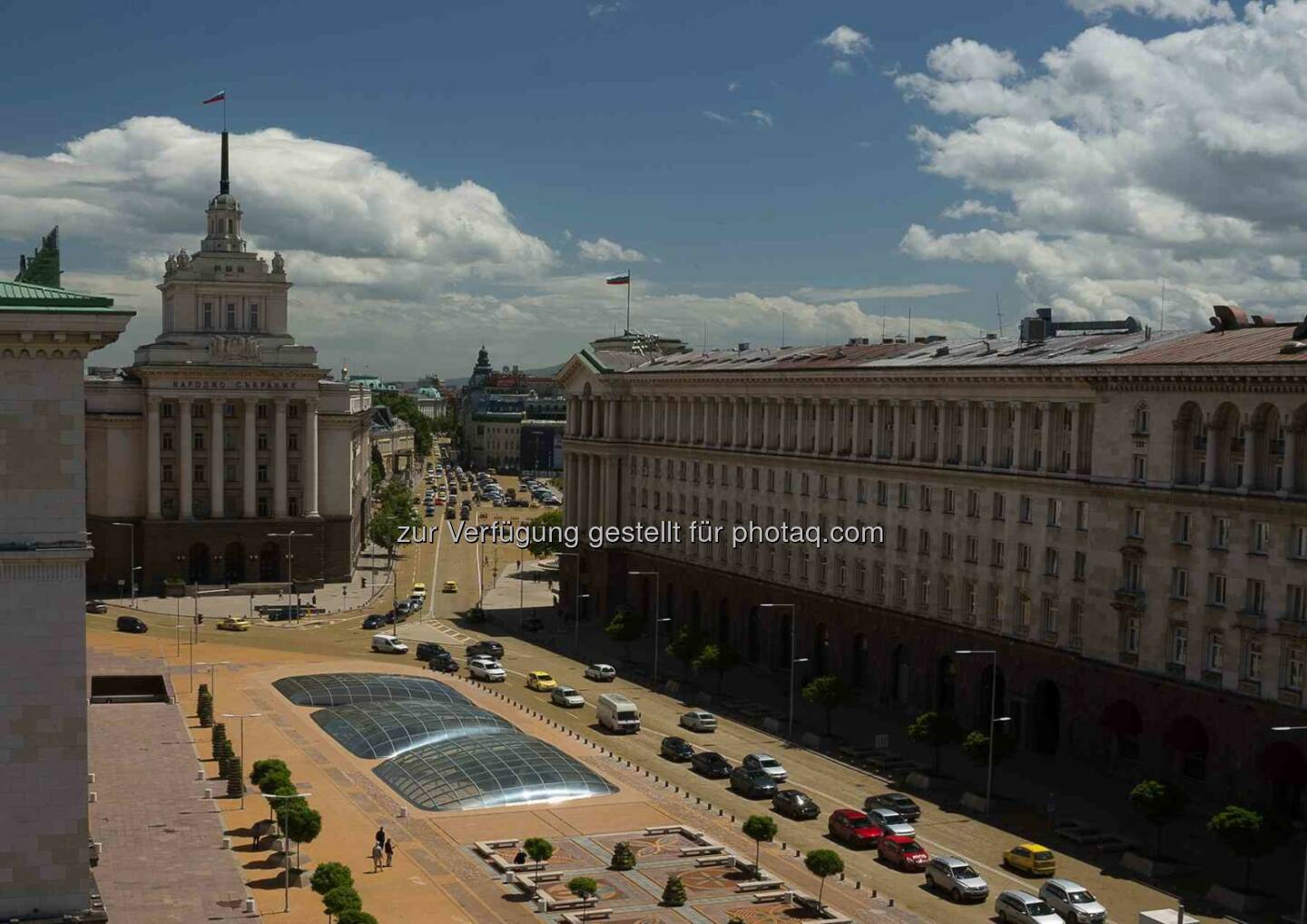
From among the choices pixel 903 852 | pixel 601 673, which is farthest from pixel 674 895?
pixel 601 673

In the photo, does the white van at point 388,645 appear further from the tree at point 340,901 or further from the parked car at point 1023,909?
the parked car at point 1023,909

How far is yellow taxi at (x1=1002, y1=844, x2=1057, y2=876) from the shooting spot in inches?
2749

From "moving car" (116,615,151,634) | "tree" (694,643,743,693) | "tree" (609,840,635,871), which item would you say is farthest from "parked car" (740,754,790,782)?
"moving car" (116,615,151,634)

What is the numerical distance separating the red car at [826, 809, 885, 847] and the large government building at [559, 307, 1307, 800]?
17969 millimetres

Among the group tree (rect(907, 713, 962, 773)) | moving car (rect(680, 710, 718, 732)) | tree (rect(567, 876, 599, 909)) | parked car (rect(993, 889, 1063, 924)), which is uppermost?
tree (rect(907, 713, 962, 773))

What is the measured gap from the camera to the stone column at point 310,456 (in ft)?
531

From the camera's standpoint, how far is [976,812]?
8100 cm

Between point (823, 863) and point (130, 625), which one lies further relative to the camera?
point (130, 625)

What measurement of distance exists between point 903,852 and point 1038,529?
29.6 metres

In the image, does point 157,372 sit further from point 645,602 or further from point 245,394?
point 645,602

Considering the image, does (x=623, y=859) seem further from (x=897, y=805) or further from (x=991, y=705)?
(x=991, y=705)

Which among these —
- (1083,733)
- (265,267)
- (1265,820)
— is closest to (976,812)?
(1083,733)

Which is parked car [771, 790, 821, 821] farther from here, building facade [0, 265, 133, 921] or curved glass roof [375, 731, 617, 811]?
building facade [0, 265, 133, 921]

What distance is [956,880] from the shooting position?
6644 cm
